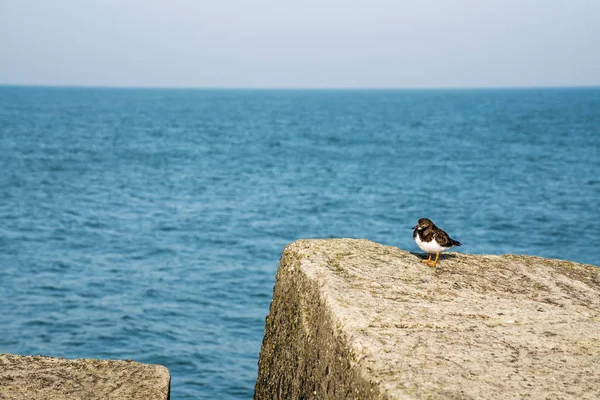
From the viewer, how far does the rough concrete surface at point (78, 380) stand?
4.21 meters

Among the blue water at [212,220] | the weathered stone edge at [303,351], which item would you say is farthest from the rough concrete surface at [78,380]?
the blue water at [212,220]

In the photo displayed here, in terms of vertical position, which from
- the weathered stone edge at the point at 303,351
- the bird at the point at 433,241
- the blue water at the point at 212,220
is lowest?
the blue water at the point at 212,220

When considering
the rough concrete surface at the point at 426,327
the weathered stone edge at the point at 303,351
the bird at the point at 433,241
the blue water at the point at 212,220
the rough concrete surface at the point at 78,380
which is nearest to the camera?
the rough concrete surface at the point at 426,327

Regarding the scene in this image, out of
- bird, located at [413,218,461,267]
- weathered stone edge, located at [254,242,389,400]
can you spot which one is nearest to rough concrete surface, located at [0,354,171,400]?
weathered stone edge, located at [254,242,389,400]

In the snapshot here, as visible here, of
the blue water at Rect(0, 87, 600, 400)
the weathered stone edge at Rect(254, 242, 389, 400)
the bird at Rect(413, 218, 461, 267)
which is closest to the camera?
the weathered stone edge at Rect(254, 242, 389, 400)

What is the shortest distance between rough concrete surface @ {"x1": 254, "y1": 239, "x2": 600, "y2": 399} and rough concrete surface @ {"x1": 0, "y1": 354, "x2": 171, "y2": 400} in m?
0.98

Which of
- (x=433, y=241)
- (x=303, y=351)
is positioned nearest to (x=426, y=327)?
(x=303, y=351)

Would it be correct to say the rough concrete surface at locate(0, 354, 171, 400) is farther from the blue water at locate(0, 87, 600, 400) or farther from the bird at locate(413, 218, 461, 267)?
the blue water at locate(0, 87, 600, 400)

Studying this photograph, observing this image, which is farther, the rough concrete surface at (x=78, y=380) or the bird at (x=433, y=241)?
the bird at (x=433, y=241)

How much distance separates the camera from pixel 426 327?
401cm

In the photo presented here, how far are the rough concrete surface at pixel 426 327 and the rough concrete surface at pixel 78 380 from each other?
98 cm

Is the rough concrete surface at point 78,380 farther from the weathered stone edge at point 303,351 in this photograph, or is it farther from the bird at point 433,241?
the bird at point 433,241

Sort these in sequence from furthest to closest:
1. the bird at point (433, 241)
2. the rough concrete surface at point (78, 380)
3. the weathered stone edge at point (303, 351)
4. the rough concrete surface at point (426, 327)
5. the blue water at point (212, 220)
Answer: the blue water at point (212, 220), the bird at point (433, 241), the rough concrete surface at point (78, 380), the weathered stone edge at point (303, 351), the rough concrete surface at point (426, 327)

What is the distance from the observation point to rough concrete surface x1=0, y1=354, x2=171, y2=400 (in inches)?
166
